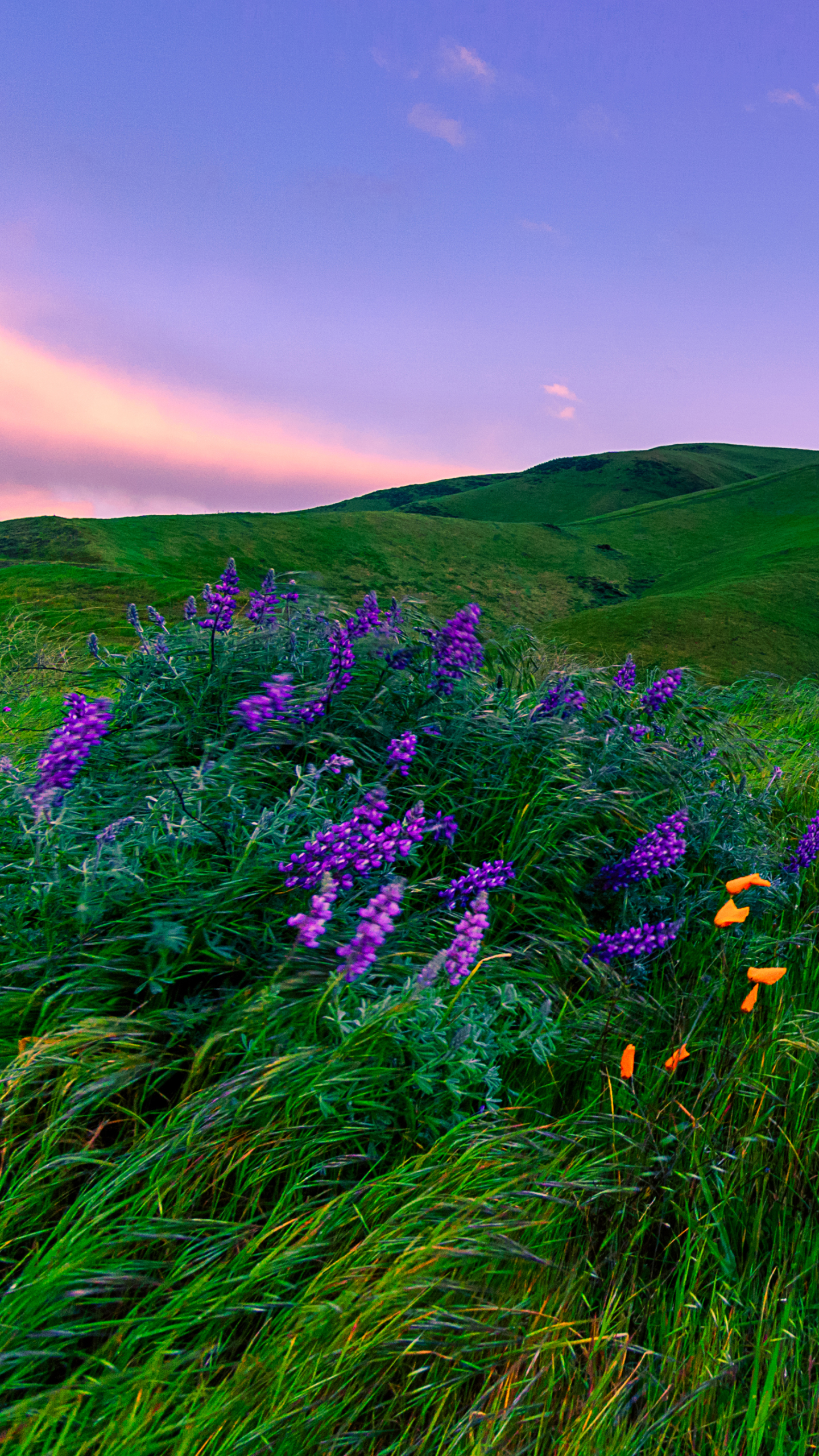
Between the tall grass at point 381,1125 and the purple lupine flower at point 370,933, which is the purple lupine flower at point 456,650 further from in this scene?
the purple lupine flower at point 370,933

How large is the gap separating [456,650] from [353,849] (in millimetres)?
1173

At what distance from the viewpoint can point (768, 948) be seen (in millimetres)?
2797

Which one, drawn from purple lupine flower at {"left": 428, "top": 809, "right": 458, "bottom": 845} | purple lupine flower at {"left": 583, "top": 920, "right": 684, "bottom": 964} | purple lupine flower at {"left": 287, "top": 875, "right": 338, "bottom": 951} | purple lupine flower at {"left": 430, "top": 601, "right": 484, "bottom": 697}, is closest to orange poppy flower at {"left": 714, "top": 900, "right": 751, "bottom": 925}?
purple lupine flower at {"left": 583, "top": 920, "right": 684, "bottom": 964}

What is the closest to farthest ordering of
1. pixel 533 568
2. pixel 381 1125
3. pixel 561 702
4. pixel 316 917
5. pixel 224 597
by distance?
pixel 381 1125, pixel 316 917, pixel 224 597, pixel 561 702, pixel 533 568

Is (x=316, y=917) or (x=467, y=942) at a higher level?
(x=316, y=917)

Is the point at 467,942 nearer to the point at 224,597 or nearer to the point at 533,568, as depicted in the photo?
the point at 224,597

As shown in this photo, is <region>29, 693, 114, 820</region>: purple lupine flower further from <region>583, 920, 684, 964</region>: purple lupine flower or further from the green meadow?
<region>583, 920, 684, 964</region>: purple lupine flower

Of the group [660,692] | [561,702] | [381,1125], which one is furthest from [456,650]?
[381,1125]

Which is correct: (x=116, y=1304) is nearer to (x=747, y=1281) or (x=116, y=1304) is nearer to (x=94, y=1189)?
(x=94, y=1189)

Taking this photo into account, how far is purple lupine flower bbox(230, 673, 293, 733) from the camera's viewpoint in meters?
2.63

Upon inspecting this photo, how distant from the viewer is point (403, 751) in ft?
8.85

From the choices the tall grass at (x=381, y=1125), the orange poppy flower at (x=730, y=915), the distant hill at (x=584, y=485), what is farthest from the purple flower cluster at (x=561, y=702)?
the distant hill at (x=584, y=485)

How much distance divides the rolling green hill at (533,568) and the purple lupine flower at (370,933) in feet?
5.82

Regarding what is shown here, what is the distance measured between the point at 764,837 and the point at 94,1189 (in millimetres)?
3017
